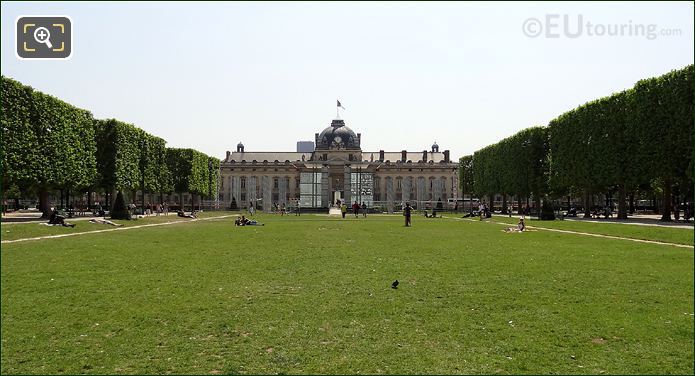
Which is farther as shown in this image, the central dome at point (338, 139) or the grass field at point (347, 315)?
the central dome at point (338, 139)

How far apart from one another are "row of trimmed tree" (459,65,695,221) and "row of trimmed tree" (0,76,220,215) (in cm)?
3960

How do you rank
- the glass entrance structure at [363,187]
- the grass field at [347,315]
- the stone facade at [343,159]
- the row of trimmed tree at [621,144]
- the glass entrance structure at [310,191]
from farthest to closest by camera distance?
the stone facade at [343,159], the glass entrance structure at [363,187], the glass entrance structure at [310,191], the row of trimmed tree at [621,144], the grass field at [347,315]

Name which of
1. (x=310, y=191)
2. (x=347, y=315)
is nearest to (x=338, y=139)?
(x=310, y=191)

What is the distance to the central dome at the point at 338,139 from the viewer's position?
14875 centimetres

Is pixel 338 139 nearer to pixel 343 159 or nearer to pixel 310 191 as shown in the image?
pixel 343 159

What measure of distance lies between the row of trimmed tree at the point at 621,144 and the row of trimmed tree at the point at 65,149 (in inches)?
1559

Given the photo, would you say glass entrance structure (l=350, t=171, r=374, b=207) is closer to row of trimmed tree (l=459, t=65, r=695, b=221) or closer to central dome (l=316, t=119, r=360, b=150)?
row of trimmed tree (l=459, t=65, r=695, b=221)

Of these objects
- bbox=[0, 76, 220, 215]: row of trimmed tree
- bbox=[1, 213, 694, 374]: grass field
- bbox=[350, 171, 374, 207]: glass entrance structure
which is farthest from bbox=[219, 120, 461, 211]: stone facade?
bbox=[1, 213, 694, 374]: grass field

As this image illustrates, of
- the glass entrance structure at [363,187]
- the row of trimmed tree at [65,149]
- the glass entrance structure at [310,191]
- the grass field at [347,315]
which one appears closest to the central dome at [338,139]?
the glass entrance structure at [363,187]

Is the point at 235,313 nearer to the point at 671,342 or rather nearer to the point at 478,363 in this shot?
the point at 478,363

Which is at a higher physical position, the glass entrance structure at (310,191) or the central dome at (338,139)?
the central dome at (338,139)

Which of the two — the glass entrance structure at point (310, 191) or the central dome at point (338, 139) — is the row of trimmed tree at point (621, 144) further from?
the central dome at point (338, 139)

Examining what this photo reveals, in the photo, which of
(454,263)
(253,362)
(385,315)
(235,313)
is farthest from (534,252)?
(253,362)

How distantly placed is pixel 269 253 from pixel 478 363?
13.4 meters
